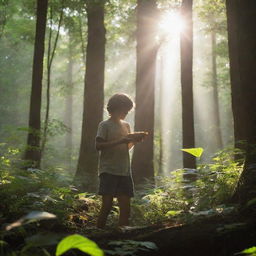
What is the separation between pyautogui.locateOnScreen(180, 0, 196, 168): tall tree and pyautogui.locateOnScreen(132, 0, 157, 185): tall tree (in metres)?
3.25

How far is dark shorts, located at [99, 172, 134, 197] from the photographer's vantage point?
191 inches

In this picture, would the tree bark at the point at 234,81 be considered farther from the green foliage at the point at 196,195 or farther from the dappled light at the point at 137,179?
the green foliage at the point at 196,195

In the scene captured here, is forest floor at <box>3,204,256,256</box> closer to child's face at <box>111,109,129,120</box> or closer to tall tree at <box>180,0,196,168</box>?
child's face at <box>111,109,129,120</box>

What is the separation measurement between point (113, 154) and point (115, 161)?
95 millimetres

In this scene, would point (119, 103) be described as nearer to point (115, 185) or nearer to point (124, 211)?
point (115, 185)

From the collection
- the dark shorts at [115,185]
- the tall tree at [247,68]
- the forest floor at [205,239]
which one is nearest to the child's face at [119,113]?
the dark shorts at [115,185]

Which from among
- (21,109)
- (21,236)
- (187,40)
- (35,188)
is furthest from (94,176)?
(21,109)

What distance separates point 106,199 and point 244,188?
5.86 feet

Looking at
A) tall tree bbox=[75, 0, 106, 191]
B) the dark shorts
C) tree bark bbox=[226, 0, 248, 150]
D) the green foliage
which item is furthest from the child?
tall tree bbox=[75, 0, 106, 191]

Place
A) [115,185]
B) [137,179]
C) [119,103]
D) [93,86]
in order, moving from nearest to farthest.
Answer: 1. [115,185]
2. [119,103]
3. [137,179]
4. [93,86]

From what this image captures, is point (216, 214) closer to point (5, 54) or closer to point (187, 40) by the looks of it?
point (187, 40)

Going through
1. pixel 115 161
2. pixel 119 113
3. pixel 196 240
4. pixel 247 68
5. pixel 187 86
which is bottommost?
pixel 196 240

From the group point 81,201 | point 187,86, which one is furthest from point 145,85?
point 81,201

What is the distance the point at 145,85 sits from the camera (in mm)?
12609
